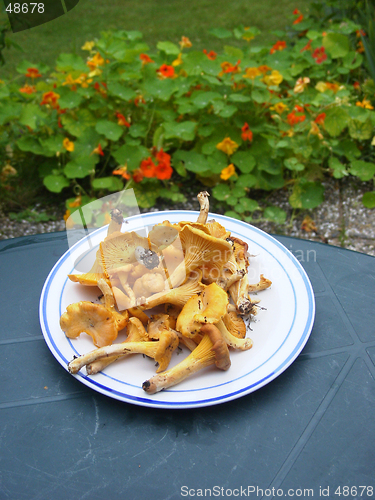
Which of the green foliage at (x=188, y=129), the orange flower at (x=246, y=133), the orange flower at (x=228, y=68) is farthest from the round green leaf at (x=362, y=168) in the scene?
the orange flower at (x=228, y=68)

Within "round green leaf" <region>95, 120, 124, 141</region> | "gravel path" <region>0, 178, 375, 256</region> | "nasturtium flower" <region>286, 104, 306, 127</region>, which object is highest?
"round green leaf" <region>95, 120, 124, 141</region>

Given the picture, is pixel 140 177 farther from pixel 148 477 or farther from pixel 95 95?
pixel 148 477

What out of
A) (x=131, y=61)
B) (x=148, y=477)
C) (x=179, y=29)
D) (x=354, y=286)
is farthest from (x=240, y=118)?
(x=179, y=29)

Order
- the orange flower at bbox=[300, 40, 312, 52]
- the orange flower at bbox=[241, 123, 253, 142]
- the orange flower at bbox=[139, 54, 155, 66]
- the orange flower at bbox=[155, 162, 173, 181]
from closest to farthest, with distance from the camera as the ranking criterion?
1. the orange flower at bbox=[155, 162, 173, 181]
2. the orange flower at bbox=[241, 123, 253, 142]
3. the orange flower at bbox=[139, 54, 155, 66]
4. the orange flower at bbox=[300, 40, 312, 52]

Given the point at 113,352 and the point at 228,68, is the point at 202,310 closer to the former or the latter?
the point at 113,352

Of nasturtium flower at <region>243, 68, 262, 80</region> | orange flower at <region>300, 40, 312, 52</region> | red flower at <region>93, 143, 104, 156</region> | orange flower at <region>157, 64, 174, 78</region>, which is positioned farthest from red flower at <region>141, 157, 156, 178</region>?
orange flower at <region>300, 40, 312, 52</region>

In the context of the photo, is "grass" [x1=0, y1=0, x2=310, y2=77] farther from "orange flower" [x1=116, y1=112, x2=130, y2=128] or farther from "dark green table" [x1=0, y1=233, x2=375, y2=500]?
"dark green table" [x1=0, y1=233, x2=375, y2=500]
